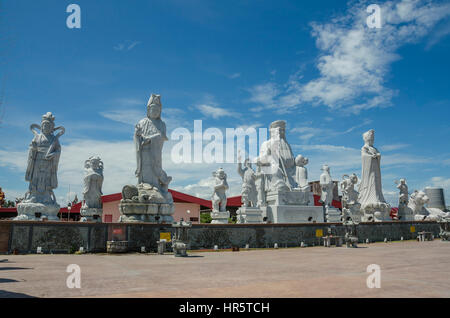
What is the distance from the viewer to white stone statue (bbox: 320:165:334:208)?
70.7 ft

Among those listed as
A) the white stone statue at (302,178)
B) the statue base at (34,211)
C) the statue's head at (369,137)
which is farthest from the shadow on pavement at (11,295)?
the statue's head at (369,137)

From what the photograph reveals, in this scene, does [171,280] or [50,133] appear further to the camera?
[50,133]

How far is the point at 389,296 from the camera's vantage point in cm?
484

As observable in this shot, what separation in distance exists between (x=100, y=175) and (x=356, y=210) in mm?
15886

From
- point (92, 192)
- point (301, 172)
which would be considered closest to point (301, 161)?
point (301, 172)

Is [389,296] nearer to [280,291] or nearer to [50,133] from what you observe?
[280,291]

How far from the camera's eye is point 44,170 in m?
14.5

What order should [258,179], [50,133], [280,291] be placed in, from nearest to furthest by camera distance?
[280,291] < [50,133] < [258,179]

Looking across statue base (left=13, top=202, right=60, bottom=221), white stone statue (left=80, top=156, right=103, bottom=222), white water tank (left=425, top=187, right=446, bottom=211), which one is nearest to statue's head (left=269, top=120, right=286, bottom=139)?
white stone statue (left=80, top=156, right=103, bottom=222)

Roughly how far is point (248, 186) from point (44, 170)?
32.4 feet

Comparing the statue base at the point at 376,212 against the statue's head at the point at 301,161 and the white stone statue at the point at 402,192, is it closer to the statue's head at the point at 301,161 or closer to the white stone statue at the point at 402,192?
the white stone statue at the point at 402,192
